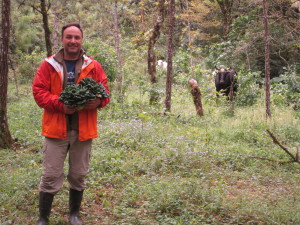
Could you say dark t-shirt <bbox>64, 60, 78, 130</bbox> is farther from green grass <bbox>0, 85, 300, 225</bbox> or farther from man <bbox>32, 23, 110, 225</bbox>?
green grass <bbox>0, 85, 300, 225</bbox>

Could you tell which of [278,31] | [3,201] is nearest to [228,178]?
[3,201]

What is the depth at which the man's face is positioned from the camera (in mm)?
3864

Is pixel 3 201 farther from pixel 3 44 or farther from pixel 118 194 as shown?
pixel 3 44

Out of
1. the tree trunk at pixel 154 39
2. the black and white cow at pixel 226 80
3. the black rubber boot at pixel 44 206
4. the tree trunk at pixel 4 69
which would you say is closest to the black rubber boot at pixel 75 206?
the black rubber boot at pixel 44 206

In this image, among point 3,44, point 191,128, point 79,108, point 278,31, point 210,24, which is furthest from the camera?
point 210,24

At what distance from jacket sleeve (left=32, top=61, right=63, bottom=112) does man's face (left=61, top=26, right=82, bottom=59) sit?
0.86 ft

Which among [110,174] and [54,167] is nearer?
[54,167]

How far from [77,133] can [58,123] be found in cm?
25

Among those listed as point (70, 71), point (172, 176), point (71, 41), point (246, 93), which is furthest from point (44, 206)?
point (246, 93)

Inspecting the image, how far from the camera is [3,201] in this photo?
4.56m

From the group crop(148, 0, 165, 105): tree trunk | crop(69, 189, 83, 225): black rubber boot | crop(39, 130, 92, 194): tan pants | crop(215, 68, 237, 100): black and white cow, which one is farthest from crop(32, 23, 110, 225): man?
crop(215, 68, 237, 100): black and white cow

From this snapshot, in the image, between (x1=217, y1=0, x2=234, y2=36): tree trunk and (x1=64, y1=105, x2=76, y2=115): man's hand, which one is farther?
(x1=217, y1=0, x2=234, y2=36): tree trunk

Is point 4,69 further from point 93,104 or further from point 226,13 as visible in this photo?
point 226,13

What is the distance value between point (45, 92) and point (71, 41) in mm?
592
